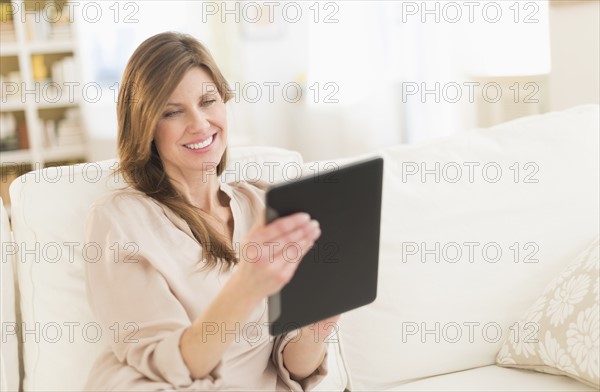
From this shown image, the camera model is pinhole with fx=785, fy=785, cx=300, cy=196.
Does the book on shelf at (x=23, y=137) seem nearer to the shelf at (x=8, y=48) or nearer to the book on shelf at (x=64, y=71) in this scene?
the book on shelf at (x=64, y=71)

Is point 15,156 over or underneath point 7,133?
underneath

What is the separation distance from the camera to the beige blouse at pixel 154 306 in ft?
4.32

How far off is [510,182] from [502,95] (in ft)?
7.95

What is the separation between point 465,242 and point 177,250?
2.22 ft

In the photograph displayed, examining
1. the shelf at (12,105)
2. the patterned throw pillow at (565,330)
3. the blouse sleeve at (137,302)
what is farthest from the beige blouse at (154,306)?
the shelf at (12,105)

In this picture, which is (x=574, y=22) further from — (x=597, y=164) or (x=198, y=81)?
(x=198, y=81)

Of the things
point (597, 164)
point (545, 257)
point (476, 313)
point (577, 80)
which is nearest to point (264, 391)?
point (476, 313)

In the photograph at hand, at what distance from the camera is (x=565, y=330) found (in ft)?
5.31

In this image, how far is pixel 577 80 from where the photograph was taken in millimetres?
2621

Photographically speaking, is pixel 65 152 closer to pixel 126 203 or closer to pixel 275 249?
pixel 126 203

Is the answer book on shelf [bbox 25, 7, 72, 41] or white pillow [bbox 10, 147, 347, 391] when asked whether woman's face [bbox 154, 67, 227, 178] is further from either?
book on shelf [bbox 25, 7, 72, 41]

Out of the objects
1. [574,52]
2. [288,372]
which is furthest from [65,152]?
[288,372]

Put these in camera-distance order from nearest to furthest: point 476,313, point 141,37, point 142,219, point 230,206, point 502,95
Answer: point 142,219 → point 230,206 → point 476,313 → point 502,95 → point 141,37

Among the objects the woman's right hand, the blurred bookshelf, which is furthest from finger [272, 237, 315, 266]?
the blurred bookshelf
